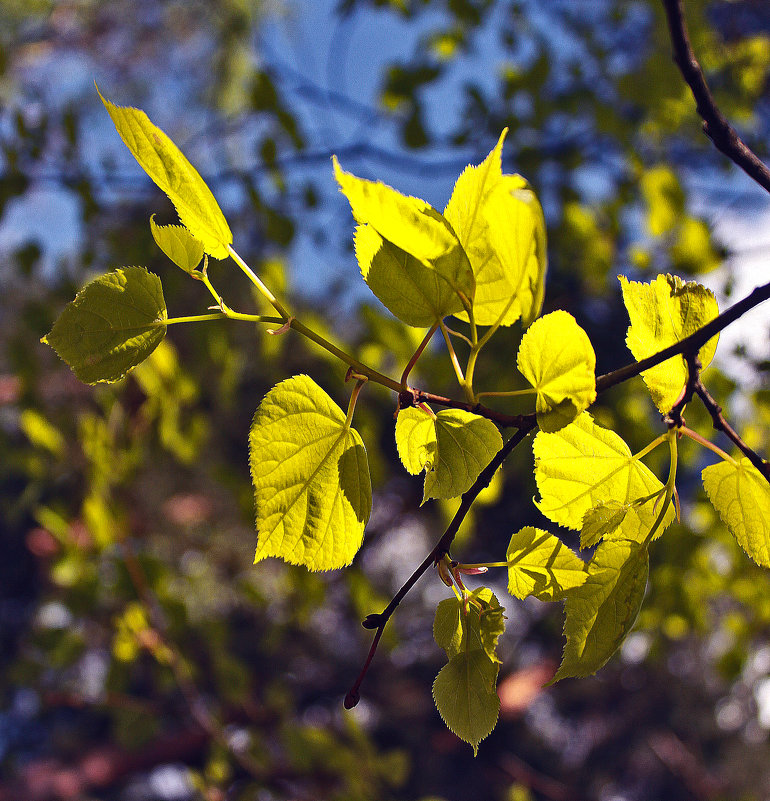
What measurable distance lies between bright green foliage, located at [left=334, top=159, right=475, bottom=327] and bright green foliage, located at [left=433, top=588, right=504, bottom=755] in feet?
0.41

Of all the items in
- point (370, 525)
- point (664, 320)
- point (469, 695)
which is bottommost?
point (370, 525)

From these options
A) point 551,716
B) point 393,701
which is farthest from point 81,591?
point 551,716

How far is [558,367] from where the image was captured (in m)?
0.22

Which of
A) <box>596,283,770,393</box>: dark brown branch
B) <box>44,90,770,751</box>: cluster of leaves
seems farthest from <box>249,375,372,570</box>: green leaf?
<box>596,283,770,393</box>: dark brown branch

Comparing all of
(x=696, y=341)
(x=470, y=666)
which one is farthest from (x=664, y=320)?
(x=470, y=666)

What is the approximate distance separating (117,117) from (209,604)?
2.67 meters

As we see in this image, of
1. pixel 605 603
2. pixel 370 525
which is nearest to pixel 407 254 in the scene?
pixel 605 603

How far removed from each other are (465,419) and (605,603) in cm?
9

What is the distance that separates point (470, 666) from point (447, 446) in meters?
0.09

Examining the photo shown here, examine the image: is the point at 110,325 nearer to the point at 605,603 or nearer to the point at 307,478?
the point at 307,478

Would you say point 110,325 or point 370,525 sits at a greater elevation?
point 110,325

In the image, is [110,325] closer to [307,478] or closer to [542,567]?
[307,478]

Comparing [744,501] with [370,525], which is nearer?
[744,501]

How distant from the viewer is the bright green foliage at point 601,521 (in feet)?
0.79
